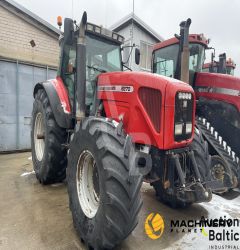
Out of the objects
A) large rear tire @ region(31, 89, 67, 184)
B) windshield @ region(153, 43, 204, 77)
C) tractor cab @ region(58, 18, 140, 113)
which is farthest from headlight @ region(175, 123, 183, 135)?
windshield @ region(153, 43, 204, 77)

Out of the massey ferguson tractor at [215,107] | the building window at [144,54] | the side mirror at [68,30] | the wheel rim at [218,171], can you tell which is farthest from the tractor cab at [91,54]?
the building window at [144,54]

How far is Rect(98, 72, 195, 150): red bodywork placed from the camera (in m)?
2.34

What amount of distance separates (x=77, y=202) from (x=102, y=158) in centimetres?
75

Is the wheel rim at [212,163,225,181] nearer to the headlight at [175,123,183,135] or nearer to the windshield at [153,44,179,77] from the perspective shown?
the headlight at [175,123,183,135]

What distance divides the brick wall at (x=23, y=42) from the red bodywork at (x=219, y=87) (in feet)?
16.2

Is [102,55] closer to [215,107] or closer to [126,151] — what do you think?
[126,151]

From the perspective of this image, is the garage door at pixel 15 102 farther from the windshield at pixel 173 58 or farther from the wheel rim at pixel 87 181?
the wheel rim at pixel 87 181

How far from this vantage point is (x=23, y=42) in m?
7.23

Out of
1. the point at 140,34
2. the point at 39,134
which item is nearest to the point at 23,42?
the point at 39,134

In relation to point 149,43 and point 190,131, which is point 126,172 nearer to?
point 190,131

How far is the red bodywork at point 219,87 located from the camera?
14.1 ft

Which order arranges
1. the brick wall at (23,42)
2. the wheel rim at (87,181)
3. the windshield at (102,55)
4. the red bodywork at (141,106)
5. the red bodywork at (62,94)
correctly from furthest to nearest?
the brick wall at (23,42), the red bodywork at (62,94), the windshield at (102,55), the wheel rim at (87,181), the red bodywork at (141,106)

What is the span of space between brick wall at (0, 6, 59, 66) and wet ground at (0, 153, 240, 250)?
4116mm

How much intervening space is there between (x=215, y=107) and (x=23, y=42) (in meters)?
5.82
